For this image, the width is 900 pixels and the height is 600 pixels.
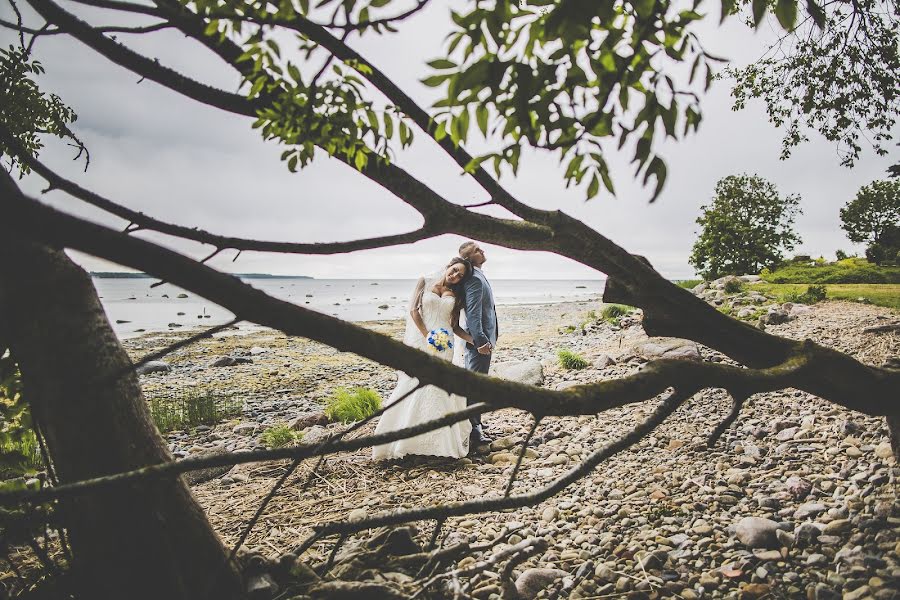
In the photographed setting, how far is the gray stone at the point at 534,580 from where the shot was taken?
2.37 m

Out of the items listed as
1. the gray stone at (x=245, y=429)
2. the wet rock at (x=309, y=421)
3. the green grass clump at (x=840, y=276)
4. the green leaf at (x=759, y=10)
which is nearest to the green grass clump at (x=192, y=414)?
the gray stone at (x=245, y=429)

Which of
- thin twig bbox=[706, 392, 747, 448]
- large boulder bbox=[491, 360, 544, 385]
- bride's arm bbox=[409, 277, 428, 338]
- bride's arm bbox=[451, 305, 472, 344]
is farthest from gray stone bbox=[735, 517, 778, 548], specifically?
large boulder bbox=[491, 360, 544, 385]

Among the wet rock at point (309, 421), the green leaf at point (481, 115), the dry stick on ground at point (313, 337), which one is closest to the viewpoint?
→ the dry stick on ground at point (313, 337)

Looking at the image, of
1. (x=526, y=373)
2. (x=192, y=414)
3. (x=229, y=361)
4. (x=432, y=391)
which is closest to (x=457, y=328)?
(x=432, y=391)

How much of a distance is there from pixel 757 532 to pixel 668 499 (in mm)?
771

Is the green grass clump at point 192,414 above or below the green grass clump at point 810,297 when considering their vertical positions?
below

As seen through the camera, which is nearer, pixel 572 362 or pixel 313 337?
pixel 313 337

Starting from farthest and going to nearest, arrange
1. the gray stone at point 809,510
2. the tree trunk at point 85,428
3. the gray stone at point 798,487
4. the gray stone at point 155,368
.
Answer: the gray stone at point 155,368 < the gray stone at point 798,487 < the gray stone at point 809,510 < the tree trunk at point 85,428

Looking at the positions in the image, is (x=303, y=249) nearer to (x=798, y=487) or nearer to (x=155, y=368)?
(x=798, y=487)

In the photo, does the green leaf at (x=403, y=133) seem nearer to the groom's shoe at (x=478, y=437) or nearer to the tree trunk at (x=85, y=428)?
the tree trunk at (x=85, y=428)

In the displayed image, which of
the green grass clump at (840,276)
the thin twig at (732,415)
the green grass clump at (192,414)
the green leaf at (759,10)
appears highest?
the green leaf at (759,10)

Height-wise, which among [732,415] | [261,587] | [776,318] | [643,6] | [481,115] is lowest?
[261,587]

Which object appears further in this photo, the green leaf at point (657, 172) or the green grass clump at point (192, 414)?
the green grass clump at point (192, 414)

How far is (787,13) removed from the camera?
105cm
